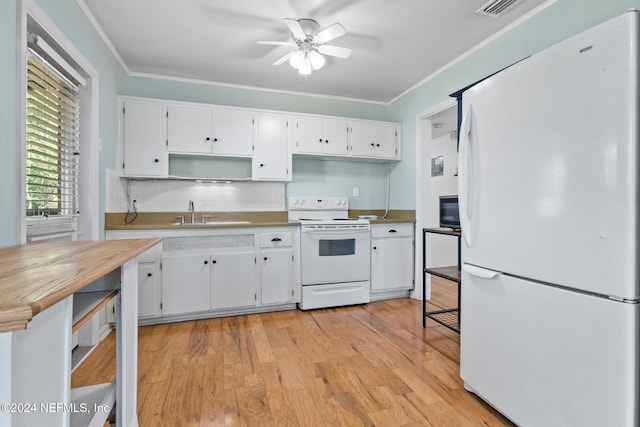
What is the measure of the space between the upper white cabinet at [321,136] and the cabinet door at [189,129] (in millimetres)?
933

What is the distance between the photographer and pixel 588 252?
115 centimetres

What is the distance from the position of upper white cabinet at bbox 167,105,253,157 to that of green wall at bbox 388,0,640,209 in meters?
1.86

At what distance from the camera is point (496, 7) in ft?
7.18

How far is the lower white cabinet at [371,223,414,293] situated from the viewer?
3.44 m

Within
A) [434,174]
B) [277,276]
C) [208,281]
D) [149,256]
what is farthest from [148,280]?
[434,174]

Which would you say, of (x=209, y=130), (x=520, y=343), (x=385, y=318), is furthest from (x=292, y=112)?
(x=520, y=343)

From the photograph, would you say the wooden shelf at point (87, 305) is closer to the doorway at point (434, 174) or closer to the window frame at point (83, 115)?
the window frame at point (83, 115)

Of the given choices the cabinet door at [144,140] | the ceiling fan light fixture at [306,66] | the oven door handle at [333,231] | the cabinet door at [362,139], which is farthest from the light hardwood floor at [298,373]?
A: the ceiling fan light fixture at [306,66]

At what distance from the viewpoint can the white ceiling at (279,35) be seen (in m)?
2.20

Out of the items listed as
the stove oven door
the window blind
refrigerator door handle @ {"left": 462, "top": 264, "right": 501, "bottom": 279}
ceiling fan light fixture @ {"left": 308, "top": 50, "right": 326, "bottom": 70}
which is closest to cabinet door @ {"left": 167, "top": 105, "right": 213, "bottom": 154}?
the window blind

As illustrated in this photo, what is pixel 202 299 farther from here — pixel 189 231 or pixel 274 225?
pixel 274 225

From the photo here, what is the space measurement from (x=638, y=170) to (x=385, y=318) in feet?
Answer: 7.42

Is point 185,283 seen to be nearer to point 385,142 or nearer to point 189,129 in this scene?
point 189,129

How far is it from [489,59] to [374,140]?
1439 millimetres
